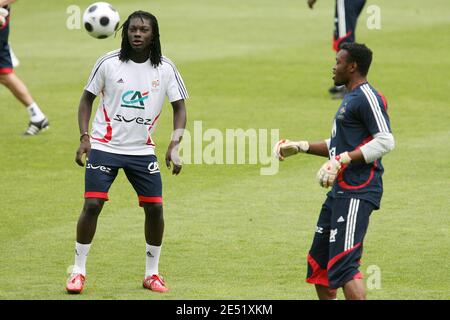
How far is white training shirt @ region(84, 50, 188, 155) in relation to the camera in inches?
366

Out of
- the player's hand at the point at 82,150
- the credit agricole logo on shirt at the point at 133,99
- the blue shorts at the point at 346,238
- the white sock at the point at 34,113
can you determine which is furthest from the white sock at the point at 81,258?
the white sock at the point at 34,113

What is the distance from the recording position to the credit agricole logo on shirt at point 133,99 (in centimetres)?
930

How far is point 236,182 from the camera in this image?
45.4ft

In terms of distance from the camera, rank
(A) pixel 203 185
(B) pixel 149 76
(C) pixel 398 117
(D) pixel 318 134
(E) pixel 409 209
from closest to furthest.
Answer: (B) pixel 149 76, (E) pixel 409 209, (A) pixel 203 185, (D) pixel 318 134, (C) pixel 398 117

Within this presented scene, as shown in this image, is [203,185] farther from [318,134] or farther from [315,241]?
[315,241]

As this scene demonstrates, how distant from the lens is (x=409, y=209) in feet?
40.8

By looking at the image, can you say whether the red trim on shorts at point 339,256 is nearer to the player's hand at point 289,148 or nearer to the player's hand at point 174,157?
the player's hand at point 289,148

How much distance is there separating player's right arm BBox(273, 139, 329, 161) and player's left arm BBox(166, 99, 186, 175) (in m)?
1.22

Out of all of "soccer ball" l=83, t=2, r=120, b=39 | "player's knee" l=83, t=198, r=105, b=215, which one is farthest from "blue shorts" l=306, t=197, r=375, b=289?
"soccer ball" l=83, t=2, r=120, b=39

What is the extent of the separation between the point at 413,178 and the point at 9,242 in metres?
5.33

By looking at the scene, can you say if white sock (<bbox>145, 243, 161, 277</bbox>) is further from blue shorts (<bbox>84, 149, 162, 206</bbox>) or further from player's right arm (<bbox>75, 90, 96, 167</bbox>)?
player's right arm (<bbox>75, 90, 96, 167</bbox>)

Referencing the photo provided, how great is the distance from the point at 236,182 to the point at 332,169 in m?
6.02

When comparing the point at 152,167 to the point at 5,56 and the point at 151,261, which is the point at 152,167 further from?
the point at 5,56

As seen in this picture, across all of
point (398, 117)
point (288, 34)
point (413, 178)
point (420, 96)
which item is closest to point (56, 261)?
point (413, 178)
